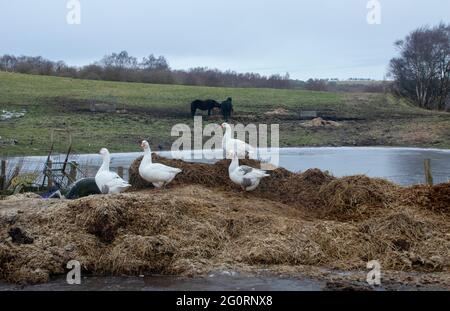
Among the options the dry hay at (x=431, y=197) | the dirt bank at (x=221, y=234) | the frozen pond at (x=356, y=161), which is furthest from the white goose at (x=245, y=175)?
the frozen pond at (x=356, y=161)

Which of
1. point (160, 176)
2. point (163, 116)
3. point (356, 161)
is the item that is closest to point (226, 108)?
point (163, 116)

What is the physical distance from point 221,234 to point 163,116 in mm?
36477

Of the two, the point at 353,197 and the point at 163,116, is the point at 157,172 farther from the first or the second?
the point at 163,116

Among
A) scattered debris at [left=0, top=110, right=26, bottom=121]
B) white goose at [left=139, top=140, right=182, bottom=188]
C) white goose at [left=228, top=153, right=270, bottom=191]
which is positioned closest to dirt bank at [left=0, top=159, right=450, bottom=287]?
white goose at [left=228, top=153, right=270, bottom=191]

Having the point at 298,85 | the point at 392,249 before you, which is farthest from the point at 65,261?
the point at 298,85

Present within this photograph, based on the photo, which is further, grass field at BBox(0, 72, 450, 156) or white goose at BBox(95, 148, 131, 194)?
grass field at BBox(0, 72, 450, 156)

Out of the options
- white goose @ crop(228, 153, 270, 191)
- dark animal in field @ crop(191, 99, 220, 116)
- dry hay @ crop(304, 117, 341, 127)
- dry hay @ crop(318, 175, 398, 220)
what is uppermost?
dark animal in field @ crop(191, 99, 220, 116)

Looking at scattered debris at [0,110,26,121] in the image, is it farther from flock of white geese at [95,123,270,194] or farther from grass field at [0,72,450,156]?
flock of white geese at [95,123,270,194]

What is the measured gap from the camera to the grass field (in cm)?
3747

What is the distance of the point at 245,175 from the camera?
502 inches

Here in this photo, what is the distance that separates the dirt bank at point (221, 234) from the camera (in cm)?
943

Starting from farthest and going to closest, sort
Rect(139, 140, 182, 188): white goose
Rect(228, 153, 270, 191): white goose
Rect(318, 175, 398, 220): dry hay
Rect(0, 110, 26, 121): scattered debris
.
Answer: Rect(0, 110, 26, 121): scattered debris < Rect(139, 140, 182, 188): white goose < Rect(228, 153, 270, 191): white goose < Rect(318, 175, 398, 220): dry hay

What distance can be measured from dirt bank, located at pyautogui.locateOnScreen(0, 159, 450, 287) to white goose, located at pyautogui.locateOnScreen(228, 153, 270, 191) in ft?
2.62
